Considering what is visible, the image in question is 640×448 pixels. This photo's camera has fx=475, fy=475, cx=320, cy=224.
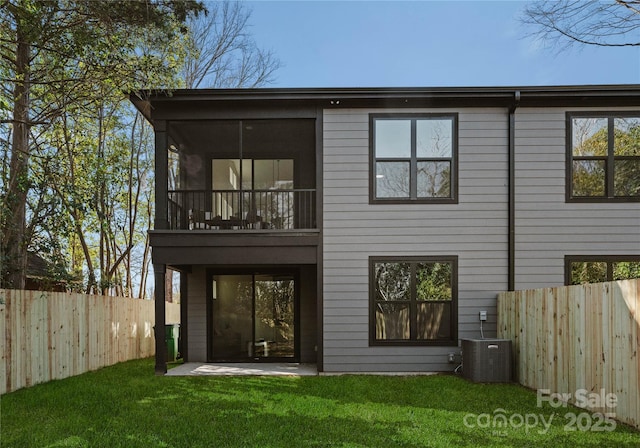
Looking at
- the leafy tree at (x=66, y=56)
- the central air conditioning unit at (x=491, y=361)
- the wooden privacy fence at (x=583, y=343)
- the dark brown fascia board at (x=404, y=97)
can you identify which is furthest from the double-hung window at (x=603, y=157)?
the leafy tree at (x=66, y=56)

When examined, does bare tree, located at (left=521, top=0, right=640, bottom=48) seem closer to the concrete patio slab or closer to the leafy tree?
the leafy tree

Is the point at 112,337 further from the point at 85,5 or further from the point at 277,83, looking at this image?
the point at 277,83

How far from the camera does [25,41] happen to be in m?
6.62

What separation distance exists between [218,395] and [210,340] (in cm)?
353

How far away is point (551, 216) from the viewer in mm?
8203

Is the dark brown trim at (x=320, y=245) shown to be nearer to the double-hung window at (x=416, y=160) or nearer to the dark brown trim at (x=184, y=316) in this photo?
the double-hung window at (x=416, y=160)

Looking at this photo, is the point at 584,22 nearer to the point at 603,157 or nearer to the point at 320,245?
the point at 603,157

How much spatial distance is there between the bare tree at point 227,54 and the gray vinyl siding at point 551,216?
10.6 m

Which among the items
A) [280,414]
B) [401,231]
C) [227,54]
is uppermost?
[227,54]

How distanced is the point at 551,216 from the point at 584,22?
10.4 feet

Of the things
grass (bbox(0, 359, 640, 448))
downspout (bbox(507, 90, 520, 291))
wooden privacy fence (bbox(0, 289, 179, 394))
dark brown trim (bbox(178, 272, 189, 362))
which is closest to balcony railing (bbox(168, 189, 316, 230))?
dark brown trim (bbox(178, 272, 189, 362))

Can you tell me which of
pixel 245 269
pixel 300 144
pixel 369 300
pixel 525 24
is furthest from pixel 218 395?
pixel 525 24

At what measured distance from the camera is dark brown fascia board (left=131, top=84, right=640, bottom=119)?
8.00 meters

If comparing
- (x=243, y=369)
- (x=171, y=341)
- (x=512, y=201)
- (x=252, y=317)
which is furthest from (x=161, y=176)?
(x=512, y=201)
